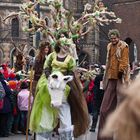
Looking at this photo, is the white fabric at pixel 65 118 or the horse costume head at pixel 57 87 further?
the white fabric at pixel 65 118

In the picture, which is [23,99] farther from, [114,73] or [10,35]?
[10,35]

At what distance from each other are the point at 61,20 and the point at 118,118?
9.77 m

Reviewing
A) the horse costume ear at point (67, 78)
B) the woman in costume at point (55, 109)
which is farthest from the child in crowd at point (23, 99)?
the horse costume ear at point (67, 78)

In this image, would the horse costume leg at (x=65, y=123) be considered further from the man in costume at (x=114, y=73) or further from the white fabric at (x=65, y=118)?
the man in costume at (x=114, y=73)

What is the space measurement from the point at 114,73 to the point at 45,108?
133 cm

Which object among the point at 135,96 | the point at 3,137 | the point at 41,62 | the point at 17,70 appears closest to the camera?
the point at 135,96

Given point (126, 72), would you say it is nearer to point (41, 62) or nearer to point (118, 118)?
point (41, 62)

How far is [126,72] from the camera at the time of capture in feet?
28.9

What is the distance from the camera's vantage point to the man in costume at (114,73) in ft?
28.4

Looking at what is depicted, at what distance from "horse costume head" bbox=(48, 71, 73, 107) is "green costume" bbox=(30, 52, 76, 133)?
0.24m

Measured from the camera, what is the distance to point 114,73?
8797 millimetres

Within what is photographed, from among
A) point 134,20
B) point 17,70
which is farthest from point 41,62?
point 134,20

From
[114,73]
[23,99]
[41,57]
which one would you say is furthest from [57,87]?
[23,99]

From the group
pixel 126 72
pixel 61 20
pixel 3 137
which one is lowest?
pixel 3 137
